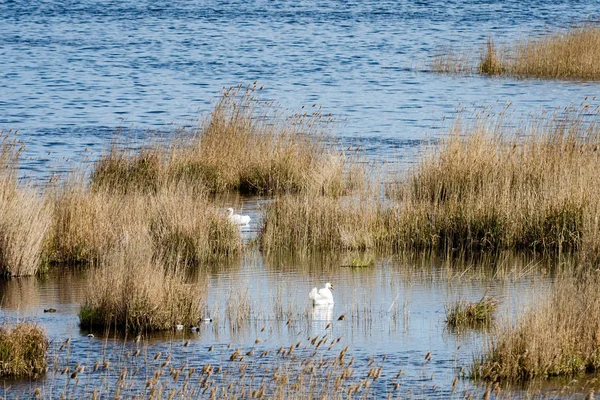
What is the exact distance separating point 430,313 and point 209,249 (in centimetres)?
342

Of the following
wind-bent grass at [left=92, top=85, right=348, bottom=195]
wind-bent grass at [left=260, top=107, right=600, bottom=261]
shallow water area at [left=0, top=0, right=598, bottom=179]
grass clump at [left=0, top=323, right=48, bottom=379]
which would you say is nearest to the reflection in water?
grass clump at [left=0, top=323, right=48, bottom=379]

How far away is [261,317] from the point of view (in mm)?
11266

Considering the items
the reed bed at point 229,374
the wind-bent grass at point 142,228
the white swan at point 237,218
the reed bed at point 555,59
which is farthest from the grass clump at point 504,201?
the reed bed at point 555,59

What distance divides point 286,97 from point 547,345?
22.0 meters

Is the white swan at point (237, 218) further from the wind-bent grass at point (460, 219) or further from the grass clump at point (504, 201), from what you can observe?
the grass clump at point (504, 201)

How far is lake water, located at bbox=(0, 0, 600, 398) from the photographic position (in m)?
10.7

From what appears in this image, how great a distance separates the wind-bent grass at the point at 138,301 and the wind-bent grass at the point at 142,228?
2.10 metres

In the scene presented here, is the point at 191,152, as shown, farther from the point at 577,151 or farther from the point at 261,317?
the point at 261,317

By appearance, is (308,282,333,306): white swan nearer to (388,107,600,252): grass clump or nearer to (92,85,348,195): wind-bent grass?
(388,107,600,252): grass clump

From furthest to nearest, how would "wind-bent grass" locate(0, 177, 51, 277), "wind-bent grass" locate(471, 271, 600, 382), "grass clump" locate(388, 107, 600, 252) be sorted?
1. "grass clump" locate(388, 107, 600, 252)
2. "wind-bent grass" locate(0, 177, 51, 277)
3. "wind-bent grass" locate(471, 271, 600, 382)

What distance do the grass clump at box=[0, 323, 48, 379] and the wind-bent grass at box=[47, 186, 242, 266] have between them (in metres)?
3.59

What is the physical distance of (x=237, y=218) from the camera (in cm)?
1469

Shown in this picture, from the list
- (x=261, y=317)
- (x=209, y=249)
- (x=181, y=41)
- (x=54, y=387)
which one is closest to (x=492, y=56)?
(x=181, y=41)

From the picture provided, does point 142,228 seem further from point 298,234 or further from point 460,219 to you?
point 460,219
